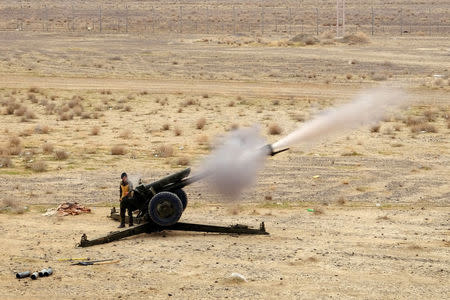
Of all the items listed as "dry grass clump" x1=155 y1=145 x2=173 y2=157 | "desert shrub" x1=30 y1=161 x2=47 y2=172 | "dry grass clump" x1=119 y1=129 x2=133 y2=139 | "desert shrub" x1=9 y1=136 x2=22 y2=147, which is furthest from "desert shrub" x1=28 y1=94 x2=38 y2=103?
"desert shrub" x1=30 y1=161 x2=47 y2=172

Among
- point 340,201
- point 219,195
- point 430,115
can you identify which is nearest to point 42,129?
point 219,195

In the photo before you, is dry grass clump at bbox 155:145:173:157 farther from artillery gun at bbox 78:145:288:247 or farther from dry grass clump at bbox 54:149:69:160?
artillery gun at bbox 78:145:288:247

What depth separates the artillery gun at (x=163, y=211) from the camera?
1697cm

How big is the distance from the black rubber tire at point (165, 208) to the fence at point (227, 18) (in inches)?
2867

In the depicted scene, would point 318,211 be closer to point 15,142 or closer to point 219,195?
point 219,195

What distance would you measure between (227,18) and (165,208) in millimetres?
98564

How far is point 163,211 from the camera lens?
1700 cm

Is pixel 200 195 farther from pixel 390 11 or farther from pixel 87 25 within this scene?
pixel 390 11

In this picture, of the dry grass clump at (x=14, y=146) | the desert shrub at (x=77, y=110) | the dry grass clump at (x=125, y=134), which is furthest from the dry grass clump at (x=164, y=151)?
the desert shrub at (x=77, y=110)

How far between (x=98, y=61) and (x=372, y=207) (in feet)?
139

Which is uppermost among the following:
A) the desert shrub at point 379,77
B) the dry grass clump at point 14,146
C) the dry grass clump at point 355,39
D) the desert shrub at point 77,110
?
the dry grass clump at point 355,39

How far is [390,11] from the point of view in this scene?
411ft

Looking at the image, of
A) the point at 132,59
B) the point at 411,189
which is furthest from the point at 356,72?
the point at 411,189

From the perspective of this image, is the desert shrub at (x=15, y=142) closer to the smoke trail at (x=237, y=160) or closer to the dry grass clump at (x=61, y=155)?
the dry grass clump at (x=61, y=155)
